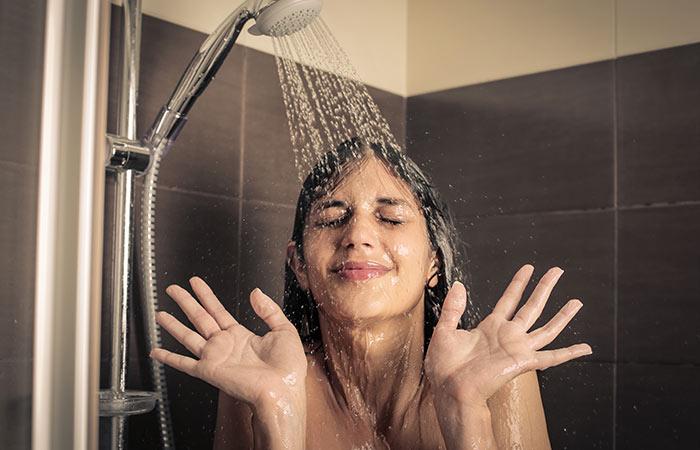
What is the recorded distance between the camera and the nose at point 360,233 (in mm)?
1041

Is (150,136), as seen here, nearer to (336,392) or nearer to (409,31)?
(336,392)

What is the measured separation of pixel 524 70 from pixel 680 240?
40cm

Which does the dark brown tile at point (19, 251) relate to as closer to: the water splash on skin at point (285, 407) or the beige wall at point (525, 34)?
the water splash on skin at point (285, 407)

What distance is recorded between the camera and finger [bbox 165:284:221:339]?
0.87 meters

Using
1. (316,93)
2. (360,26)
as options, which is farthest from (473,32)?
(316,93)

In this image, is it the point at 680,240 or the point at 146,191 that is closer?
the point at 146,191

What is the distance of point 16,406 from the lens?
0.39m

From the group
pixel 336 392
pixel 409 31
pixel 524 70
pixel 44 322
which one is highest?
pixel 409 31

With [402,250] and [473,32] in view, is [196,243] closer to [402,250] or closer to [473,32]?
[402,250]

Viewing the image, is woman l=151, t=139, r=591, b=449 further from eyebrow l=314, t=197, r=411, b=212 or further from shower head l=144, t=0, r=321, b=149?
shower head l=144, t=0, r=321, b=149

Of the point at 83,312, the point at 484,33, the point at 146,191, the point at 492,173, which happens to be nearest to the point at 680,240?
the point at 492,173

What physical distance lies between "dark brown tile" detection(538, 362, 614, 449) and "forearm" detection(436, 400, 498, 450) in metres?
0.52

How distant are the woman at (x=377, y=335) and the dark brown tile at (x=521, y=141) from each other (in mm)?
297

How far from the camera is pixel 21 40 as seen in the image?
39 centimetres
